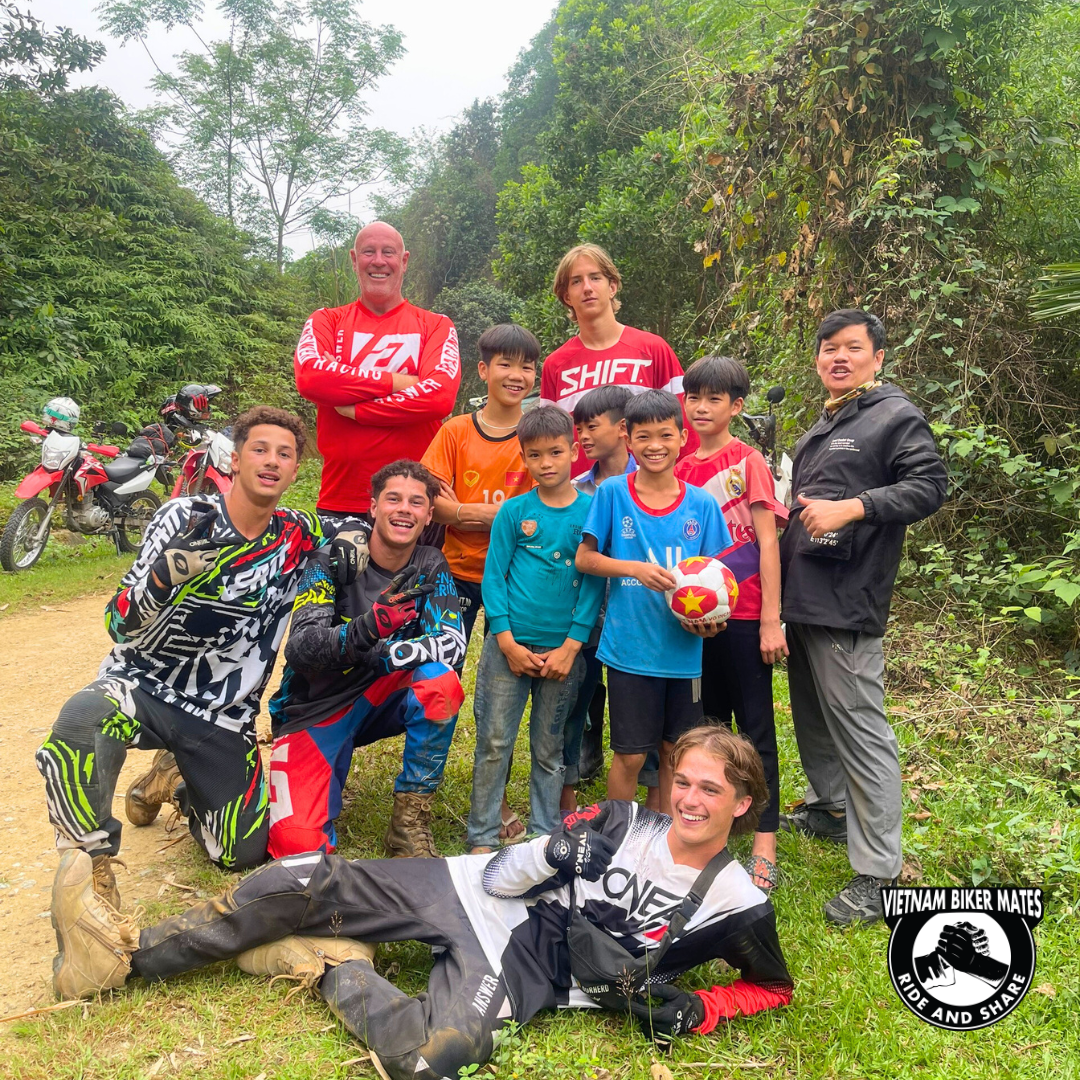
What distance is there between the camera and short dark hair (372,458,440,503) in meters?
3.24

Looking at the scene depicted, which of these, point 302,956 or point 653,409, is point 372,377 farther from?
point 302,956

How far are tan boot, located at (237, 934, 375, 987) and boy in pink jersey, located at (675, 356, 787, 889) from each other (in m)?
1.40

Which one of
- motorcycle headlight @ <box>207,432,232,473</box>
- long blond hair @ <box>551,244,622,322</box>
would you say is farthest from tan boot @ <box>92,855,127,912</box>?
motorcycle headlight @ <box>207,432,232,473</box>

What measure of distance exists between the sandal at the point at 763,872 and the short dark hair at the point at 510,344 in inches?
82.6

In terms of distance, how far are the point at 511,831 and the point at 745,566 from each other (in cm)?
141

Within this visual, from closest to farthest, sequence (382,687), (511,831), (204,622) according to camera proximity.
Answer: (204,622)
(382,687)
(511,831)

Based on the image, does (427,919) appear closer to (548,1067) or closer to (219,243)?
(548,1067)

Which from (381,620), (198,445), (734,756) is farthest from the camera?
(198,445)

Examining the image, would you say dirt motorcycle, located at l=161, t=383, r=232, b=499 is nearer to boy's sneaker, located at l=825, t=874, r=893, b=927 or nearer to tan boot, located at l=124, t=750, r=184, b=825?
tan boot, located at l=124, t=750, r=184, b=825

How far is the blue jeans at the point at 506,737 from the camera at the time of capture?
321 centimetres

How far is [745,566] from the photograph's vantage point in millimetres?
3166

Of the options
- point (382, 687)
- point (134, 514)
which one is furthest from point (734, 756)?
point (134, 514)

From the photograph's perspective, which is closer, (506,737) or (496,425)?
(506,737)

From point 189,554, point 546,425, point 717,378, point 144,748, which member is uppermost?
point 717,378
